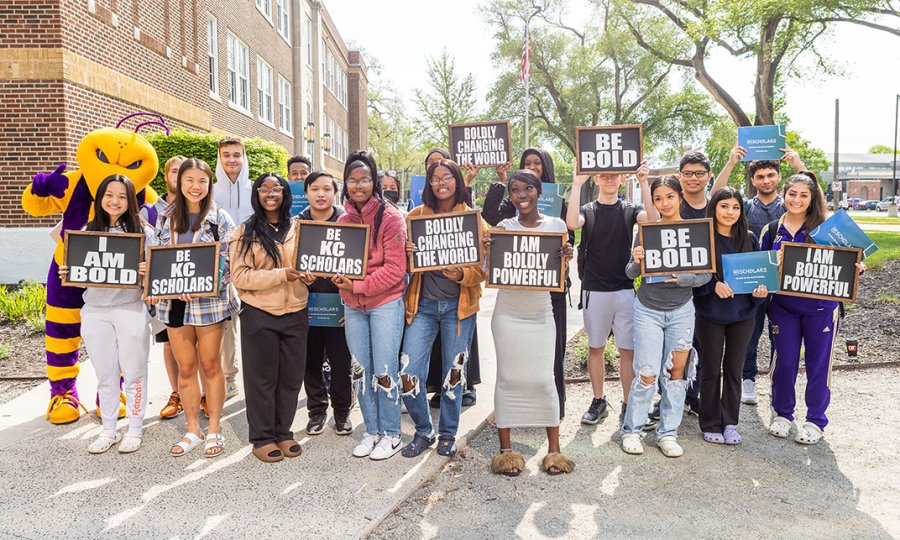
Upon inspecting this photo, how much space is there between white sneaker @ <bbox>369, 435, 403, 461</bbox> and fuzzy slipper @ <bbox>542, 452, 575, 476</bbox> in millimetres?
1057

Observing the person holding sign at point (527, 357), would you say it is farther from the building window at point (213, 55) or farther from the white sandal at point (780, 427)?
the building window at point (213, 55)

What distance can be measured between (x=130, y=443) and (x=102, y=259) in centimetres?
134

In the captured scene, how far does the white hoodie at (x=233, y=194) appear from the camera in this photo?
559cm

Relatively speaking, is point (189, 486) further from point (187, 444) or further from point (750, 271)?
point (750, 271)

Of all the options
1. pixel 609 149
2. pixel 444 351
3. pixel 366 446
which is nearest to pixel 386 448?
pixel 366 446

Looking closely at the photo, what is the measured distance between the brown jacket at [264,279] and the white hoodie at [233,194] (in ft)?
4.10

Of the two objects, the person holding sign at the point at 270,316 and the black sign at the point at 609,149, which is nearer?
the person holding sign at the point at 270,316

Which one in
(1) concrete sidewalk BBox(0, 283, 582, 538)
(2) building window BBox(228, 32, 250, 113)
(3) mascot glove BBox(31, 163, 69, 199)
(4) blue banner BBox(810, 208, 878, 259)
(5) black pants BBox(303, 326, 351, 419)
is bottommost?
(1) concrete sidewalk BBox(0, 283, 582, 538)

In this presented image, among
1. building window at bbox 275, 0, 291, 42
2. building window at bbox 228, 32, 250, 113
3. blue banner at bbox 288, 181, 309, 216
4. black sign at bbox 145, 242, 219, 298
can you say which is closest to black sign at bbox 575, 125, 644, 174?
blue banner at bbox 288, 181, 309, 216

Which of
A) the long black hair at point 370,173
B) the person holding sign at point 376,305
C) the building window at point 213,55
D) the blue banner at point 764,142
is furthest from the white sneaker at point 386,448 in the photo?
the building window at point 213,55

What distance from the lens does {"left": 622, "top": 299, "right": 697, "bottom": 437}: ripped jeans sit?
4.52 meters

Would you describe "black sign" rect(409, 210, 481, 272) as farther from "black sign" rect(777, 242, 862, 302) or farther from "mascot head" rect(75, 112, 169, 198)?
"mascot head" rect(75, 112, 169, 198)

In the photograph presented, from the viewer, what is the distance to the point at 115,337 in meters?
4.66

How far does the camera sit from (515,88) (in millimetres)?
36812
